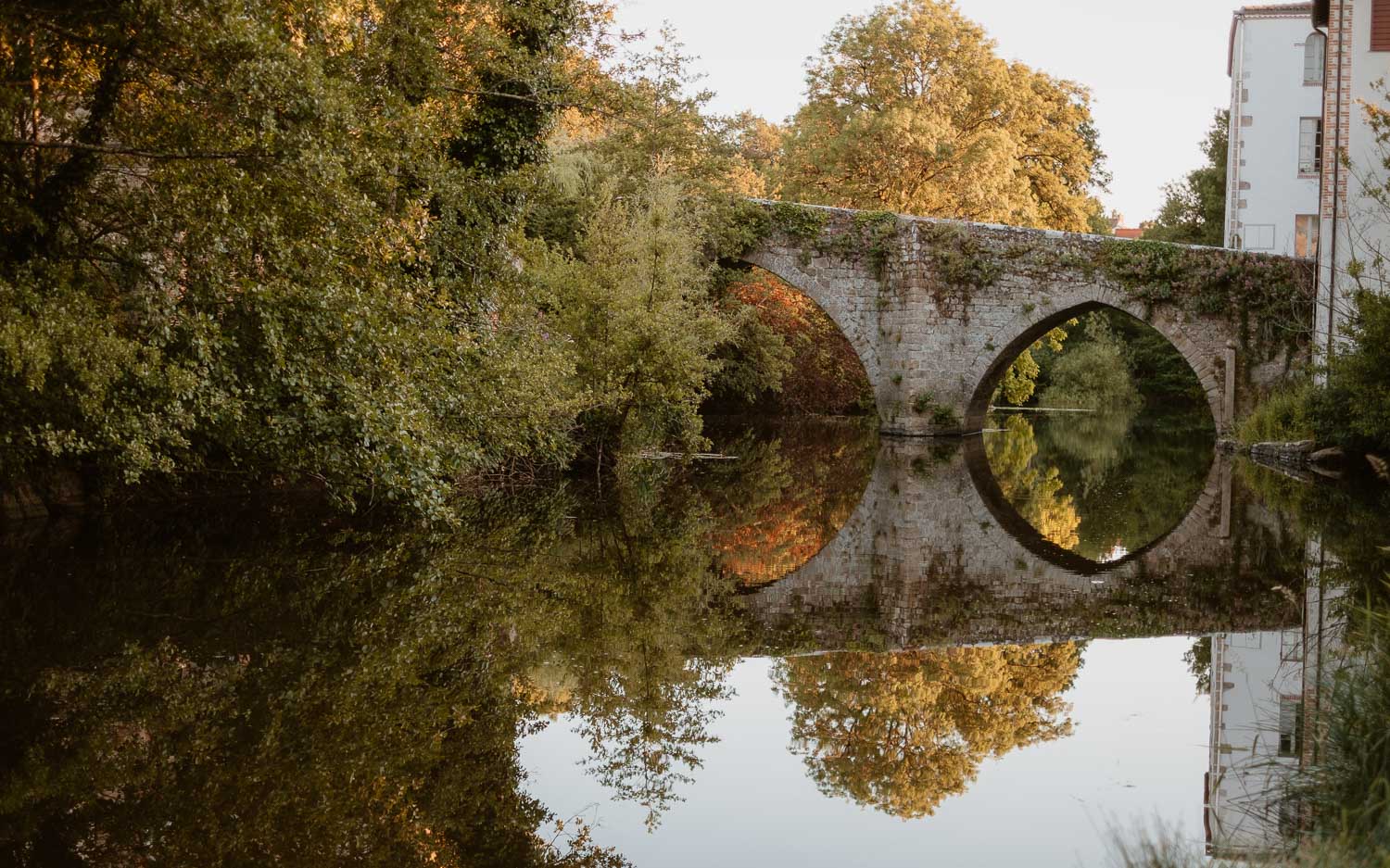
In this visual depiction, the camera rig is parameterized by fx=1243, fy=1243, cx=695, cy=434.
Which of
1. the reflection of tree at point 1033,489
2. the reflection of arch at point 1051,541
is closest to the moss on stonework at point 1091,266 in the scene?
the reflection of tree at point 1033,489

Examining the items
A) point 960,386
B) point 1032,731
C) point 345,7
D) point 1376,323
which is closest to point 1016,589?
point 1032,731

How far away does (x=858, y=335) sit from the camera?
20062mm

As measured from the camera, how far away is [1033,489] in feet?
43.4

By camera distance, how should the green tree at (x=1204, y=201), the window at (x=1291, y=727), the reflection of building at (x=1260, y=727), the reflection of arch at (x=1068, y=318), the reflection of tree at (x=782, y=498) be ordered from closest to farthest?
the reflection of building at (x=1260, y=727)
the window at (x=1291, y=727)
the reflection of tree at (x=782, y=498)
the reflection of arch at (x=1068, y=318)
the green tree at (x=1204, y=201)

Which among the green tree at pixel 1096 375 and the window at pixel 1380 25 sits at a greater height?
the window at pixel 1380 25

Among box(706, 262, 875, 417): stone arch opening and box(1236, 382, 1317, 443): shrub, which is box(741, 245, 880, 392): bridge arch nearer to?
box(706, 262, 875, 417): stone arch opening

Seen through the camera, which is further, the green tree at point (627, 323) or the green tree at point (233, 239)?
the green tree at point (627, 323)

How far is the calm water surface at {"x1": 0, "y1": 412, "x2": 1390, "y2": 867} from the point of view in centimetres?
346

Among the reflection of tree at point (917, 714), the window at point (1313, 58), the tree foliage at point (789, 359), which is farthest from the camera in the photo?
the tree foliage at point (789, 359)

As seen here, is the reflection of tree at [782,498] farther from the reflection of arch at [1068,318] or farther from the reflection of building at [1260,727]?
the reflection of building at [1260,727]

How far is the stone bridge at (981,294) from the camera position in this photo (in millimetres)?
18375

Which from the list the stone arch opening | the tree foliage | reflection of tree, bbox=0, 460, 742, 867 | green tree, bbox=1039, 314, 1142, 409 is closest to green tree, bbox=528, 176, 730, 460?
reflection of tree, bbox=0, 460, 742, 867

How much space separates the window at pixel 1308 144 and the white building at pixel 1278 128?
0.02 m

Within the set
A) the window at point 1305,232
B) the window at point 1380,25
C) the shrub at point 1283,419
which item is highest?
the window at point 1380,25
